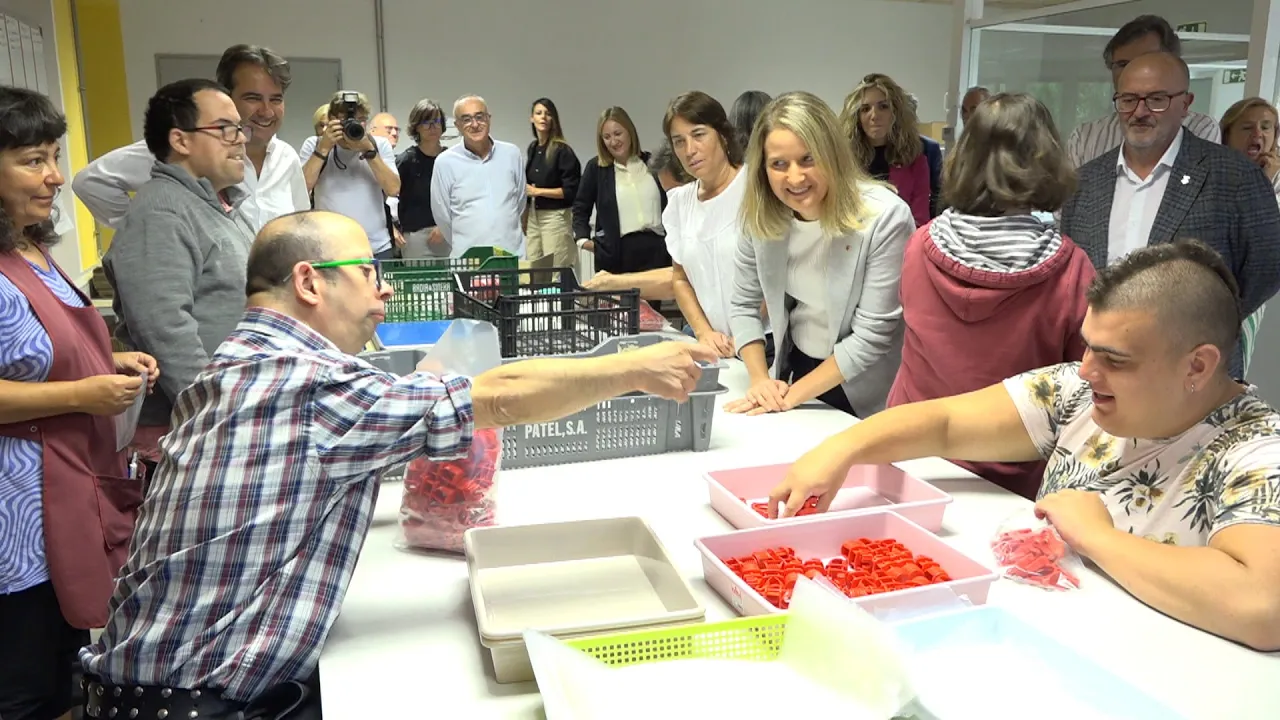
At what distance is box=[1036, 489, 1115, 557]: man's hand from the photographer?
133 centimetres

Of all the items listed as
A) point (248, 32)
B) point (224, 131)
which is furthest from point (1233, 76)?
point (248, 32)

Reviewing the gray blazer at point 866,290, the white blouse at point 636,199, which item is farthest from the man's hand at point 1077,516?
the white blouse at point 636,199

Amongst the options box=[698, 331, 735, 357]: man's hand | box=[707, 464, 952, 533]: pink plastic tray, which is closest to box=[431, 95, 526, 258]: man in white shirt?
box=[698, 331, 735, 357]: man's hand

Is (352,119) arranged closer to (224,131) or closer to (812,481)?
(224,131)

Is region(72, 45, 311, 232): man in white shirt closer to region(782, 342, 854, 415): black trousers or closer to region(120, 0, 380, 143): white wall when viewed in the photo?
region(782, 342, 854, 415): black trousers

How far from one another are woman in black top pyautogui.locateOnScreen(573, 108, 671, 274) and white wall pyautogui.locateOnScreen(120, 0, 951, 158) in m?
3.17

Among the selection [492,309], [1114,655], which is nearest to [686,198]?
[492,309]

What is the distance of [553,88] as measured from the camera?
26.3ft

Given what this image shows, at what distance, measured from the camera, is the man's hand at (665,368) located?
4.69 feet

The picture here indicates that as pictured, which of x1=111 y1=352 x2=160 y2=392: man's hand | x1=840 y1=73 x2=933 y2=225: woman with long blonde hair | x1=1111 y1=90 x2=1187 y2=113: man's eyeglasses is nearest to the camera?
x1=111 y1=352 x2=160 y2=392: man's hand

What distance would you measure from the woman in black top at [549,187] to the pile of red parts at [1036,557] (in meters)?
4.90

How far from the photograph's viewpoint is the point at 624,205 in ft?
16.1

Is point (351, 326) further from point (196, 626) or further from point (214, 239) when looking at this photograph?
point (214, 239)

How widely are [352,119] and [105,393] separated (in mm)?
2525
